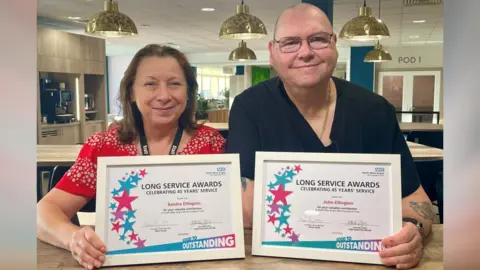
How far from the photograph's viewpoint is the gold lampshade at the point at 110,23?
3.51 m

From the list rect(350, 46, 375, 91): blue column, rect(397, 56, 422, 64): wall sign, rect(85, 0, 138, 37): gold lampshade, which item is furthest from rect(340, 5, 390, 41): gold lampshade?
rect(397, 56, 422, 64): wall sign

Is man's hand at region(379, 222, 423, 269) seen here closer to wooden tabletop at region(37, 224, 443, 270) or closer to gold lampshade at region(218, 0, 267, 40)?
wooden tabletop at region(37, 224, 443, 270)

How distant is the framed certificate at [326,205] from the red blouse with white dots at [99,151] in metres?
0.46

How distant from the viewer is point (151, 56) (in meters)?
1.54

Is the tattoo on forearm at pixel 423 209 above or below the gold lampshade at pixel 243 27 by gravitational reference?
below

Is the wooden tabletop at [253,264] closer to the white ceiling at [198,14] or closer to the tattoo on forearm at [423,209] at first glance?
the tattoo on forearm at [423,209]

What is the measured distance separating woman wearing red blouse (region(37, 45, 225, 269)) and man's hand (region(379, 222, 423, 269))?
2.32 ft

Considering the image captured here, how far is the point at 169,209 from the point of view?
1105mm

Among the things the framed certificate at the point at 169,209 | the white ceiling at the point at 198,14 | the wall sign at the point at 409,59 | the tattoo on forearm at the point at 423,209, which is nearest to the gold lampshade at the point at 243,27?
the white ceiling at the point at 198,14

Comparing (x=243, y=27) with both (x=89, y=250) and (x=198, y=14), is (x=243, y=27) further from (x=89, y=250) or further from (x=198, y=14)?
(x=198, y=14)

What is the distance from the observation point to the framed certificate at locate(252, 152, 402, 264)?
1094mm

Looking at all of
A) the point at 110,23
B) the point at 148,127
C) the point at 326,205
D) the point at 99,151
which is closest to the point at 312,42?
the point at 326,205

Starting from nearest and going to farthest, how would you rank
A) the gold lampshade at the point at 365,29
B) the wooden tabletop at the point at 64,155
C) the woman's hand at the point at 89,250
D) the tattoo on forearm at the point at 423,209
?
the woman's hand at the point at 89,250 < the tattoo on forearm at the point at 423,209 < the wooden tabletop at the point at 64,155 < the gold lampshade at the point at 365,29

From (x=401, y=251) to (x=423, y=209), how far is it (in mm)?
301
